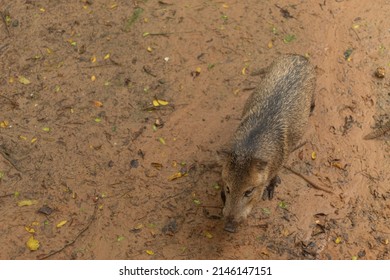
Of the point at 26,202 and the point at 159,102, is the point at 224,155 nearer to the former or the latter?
the point at 159,102

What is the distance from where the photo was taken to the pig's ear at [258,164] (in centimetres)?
445

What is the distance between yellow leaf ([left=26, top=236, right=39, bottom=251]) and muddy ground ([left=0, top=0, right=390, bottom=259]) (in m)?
0.04

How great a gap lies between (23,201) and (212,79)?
293cm

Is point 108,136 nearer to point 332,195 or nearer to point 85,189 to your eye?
point 85,189

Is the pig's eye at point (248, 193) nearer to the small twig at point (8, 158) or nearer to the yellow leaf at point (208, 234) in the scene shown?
the yellow leaf at point (208, 234)

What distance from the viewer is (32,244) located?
5.06 m

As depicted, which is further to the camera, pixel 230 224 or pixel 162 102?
pixel 162 102

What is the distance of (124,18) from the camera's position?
23.0ft

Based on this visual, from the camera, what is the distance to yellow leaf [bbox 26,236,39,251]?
504 centimetres

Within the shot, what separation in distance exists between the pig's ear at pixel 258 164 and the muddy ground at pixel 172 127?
3.48 feet

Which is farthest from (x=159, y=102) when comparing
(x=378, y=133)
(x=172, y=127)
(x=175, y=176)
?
(x=378, y=133)

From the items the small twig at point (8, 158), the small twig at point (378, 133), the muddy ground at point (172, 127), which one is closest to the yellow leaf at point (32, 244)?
the muddy ground at point (172, 127)

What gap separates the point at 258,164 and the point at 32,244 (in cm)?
264

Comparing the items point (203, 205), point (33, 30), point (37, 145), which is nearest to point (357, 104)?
point (203, 205)
